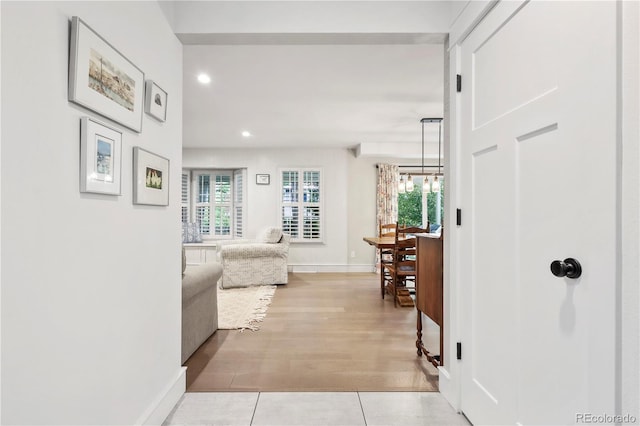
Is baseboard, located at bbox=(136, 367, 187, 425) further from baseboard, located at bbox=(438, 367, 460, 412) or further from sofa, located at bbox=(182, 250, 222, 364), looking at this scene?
baseboard, located at bbox=(438, 367, 460, 412)

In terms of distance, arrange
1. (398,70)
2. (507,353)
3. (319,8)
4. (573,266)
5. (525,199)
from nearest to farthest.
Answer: (573,266) < (525,199) < (507,353) < (319,8) < (398,70)

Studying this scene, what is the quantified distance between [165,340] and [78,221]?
3.27ft

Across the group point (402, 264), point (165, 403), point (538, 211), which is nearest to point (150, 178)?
point (165, 403)

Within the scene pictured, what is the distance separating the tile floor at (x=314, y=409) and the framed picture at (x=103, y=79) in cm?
160

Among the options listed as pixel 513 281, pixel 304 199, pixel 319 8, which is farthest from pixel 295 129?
pixel 513 281

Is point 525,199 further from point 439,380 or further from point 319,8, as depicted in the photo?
point 319,8

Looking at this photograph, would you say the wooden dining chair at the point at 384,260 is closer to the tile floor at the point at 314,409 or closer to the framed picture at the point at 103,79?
the tile floor at the point at 314,409

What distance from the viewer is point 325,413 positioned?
75.4 inches

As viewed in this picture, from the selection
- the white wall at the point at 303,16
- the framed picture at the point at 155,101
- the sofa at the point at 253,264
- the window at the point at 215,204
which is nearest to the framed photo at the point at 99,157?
the framed picture at the point at 155,101

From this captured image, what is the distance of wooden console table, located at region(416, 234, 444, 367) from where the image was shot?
221 cm

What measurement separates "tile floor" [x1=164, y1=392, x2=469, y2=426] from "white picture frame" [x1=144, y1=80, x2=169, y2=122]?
1.68m

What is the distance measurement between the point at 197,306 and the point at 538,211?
2.53 metres

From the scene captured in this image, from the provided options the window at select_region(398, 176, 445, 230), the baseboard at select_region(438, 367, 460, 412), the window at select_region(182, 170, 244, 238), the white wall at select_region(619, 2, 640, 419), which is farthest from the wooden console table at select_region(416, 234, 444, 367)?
the window at select_region(182, 170, 244, 238)

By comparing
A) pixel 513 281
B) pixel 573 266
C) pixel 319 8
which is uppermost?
pixel 319 8
